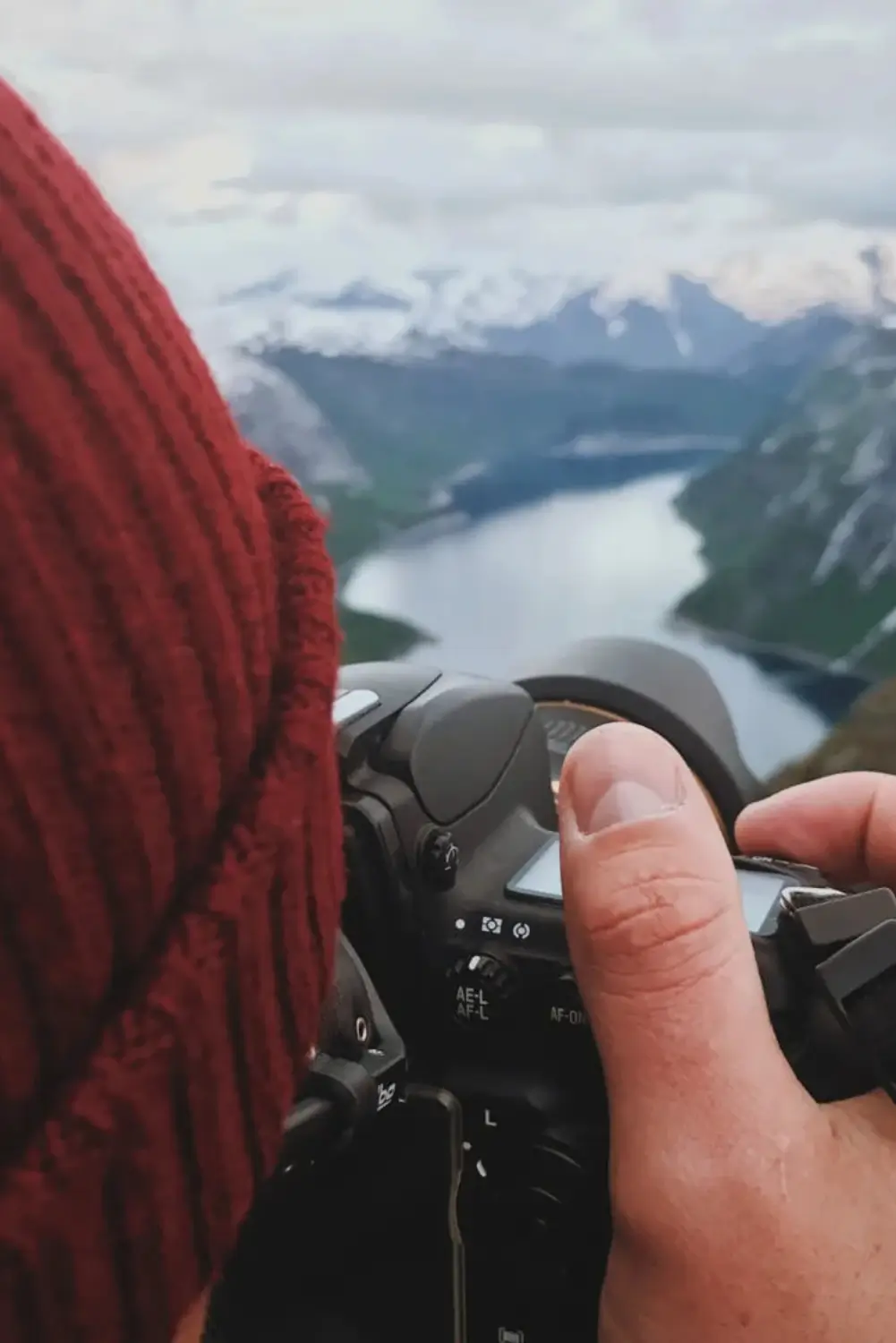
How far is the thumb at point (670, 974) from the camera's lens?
38cm

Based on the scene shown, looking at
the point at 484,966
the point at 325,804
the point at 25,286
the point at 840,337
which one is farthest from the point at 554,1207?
the point at 840,337

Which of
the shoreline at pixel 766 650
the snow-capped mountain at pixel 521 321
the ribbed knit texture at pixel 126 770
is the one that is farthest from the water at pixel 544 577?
the ribbed knit texture at pixel 126 770

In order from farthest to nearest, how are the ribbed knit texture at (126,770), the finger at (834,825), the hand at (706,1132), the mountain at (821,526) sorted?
the mountain at (821,526)
the finger at (834,825)
the hand at (706,1132)
the ribbed knit texture at (126,770)

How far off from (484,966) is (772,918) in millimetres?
90

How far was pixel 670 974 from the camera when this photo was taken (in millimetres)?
380

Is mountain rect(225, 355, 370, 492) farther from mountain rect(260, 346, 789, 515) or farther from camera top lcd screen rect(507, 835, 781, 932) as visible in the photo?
camera top lcd screen rect(507, 835, 781, 932)

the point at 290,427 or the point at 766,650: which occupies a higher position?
the point at 290,427

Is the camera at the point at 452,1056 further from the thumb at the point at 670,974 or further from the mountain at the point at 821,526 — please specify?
the mountain at the point at 821,526

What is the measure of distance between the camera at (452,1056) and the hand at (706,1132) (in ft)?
0.10

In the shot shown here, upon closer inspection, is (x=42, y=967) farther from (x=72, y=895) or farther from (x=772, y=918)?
(x=772, y=918)

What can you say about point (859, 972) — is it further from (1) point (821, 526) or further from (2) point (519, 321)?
(2) point (519, 321)

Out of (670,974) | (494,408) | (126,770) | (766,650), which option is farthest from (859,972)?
(494,408)

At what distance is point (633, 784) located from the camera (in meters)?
0.41

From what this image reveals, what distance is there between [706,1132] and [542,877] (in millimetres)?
119
